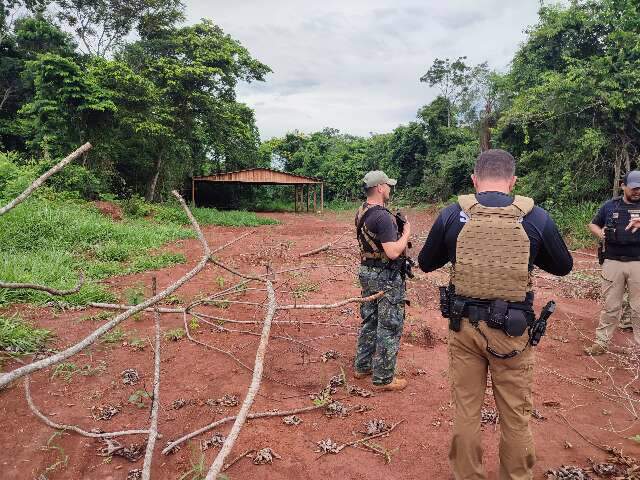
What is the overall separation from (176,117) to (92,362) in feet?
59.2

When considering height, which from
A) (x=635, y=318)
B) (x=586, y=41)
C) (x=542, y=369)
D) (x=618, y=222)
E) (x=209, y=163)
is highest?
(x=586, y=41)

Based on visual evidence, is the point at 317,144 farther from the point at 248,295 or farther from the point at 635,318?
the point at 635,318

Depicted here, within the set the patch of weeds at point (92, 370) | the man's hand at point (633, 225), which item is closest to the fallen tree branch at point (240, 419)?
the patch of weeds at point (92, 370)

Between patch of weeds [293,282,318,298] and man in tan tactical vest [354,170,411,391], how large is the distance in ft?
10.2

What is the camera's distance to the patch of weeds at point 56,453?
276 centimetres

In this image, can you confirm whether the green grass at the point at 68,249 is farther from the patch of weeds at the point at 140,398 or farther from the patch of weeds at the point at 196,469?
the patch of weeds at the point at 196,469

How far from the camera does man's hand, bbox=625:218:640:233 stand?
4.05 metres

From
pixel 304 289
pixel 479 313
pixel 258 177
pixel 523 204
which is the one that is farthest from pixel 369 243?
pixel 258 177

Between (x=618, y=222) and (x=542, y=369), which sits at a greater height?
(x=618, y=222)

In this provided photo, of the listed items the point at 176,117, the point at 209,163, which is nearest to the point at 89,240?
the point at 176,117

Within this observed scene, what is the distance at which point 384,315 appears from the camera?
3.64 m

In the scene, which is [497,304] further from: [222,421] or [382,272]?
[222,421]

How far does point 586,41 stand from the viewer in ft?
→ 45.5

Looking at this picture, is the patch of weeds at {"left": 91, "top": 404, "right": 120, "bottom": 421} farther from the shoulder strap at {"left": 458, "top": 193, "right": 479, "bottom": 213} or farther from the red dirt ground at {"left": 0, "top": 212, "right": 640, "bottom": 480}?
the shoulder strap at {"left": 458, "top": 193, "right": 479, "bottom": 213}
